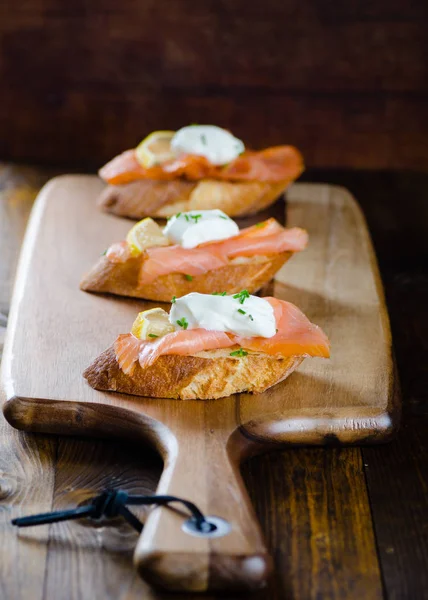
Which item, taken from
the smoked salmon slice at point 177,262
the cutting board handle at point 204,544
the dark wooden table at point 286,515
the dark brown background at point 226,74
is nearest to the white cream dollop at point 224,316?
the dark wooden table at point 286,515

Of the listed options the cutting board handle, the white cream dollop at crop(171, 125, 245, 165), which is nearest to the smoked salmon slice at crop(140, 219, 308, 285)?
the white cream dollop at crop(171, 125, 245, 165)

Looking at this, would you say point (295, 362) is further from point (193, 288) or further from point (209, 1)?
point (209, 1)

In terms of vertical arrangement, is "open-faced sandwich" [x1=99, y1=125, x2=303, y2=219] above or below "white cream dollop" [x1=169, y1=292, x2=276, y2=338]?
below

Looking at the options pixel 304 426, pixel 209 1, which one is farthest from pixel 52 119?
pixel 304 426

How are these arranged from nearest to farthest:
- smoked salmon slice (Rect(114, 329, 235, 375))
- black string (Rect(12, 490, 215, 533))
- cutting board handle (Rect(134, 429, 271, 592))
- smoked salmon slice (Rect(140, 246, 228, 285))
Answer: cutting board handle (Rect(134, 429, 271, 592)), black string (Rect(12, 490, 215, 533)), smoked salmon slice (Rect(114, 329, 235, 375)), smoked salmon slice (Rect(140, 246, 228, 285))

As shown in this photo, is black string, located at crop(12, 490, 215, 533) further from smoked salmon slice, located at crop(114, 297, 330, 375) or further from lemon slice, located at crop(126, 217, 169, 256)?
lemon slice, located at crop(126, 217, 169, 256)

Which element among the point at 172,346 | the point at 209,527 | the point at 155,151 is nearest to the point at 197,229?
the point at 172,346

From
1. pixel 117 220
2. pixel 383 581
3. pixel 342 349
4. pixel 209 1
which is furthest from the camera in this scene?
pixel 209 1

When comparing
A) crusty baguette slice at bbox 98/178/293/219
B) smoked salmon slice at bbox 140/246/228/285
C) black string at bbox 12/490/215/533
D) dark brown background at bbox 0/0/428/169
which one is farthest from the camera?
dark brown background at bbox 0/0/428/169
